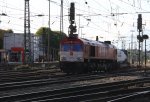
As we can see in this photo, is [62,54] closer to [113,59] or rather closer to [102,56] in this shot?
[102,56]

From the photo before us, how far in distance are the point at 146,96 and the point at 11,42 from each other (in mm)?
92984

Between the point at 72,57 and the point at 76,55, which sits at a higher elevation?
the point at 76,55

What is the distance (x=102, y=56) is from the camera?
147 feet

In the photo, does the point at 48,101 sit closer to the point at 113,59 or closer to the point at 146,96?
the point at 146,96

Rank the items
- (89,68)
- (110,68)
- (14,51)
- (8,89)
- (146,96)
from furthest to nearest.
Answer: (14,51) < (110,68) < (89,68) < (8,89) < (146,96)

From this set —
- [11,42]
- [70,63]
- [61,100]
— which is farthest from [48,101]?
[11,42]

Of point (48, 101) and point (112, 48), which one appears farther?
point (112, 48)

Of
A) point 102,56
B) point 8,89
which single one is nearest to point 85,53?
point 102,56

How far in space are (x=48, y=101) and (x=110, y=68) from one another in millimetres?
35069

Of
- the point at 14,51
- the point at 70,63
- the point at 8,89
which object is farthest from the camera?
the point at 14,51


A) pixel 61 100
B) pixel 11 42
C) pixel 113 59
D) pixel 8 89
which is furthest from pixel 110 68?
pixel 11 42

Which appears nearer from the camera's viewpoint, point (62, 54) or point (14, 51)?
point (62, 54)

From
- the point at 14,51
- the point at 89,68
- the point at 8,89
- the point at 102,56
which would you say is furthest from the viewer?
the point at 14,51

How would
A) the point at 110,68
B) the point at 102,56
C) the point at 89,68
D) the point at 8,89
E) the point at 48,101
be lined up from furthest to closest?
the point at 110,68, the point at 102,56, the point at 89,68, the point at 8,89, the point at 48,101
